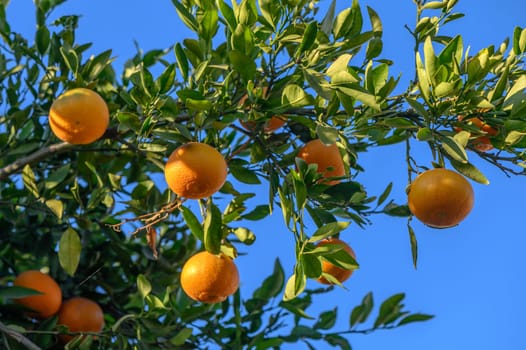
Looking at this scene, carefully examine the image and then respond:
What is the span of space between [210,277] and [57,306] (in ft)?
3.16

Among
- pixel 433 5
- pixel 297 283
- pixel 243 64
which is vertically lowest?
pixel 297 283

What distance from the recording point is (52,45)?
307 cm

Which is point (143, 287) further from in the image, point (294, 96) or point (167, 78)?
point (294, 96)

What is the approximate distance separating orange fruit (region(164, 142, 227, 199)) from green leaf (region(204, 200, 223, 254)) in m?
0.11

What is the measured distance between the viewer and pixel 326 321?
10.8ft

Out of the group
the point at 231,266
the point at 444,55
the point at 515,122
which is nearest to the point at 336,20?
the point at 444,55

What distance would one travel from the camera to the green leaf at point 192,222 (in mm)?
2252

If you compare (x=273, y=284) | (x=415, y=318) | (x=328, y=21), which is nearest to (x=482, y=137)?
(x=328, y=21)

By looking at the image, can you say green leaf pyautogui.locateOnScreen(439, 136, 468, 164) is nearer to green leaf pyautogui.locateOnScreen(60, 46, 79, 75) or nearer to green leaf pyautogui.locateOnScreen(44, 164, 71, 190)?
green leaf pyautogui.locateOnScreen(60, 46, 79, 75)

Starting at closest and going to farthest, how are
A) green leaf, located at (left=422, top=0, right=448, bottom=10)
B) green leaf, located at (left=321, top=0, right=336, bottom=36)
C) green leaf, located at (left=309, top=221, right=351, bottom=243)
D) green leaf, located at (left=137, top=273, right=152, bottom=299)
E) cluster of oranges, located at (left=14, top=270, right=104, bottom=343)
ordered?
green leaf, located at (left=309, top=221, right=351, bottom=243), green leaf, located at (left=321, top=0, right=336, bottom=36), green leaf, located at (left=422, top=0, right=448, bottom=10), green leaf, located at (left=137, top=273, right=152, bottom=299), cluster of oranges, located at (left=14, top=270, right=104, bottom=343)

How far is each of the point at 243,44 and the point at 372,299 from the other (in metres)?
1.49

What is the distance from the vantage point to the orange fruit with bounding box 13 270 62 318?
2996 mm

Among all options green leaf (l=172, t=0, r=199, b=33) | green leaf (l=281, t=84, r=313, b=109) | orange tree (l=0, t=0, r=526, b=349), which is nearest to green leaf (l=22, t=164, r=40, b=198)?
orange tree (l=0, t=0, r=526, b=349)

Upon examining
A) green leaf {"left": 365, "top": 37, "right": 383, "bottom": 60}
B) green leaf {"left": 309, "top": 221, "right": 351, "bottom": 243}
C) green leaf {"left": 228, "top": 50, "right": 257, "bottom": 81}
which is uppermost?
green leaf {"left": 365, "top": 37, "right": 383, "bottom": 60}
